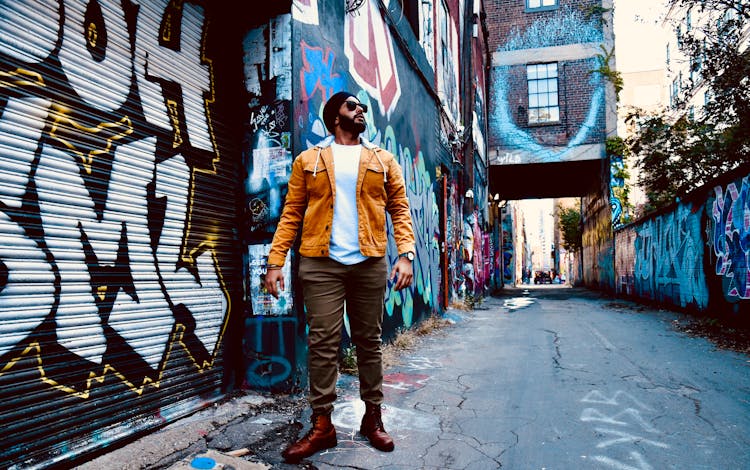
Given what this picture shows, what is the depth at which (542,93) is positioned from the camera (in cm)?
1822

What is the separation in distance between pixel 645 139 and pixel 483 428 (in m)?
11.5

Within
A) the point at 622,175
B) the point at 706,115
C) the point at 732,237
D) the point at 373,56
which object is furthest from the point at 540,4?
the point at 373,56

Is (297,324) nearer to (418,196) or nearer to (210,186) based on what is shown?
(210,186)

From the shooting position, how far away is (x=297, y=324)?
356 cm

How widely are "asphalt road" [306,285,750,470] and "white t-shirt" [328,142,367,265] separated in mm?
1039

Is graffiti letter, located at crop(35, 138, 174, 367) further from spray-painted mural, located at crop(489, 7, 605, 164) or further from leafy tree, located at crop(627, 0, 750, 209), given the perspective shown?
spray-painted mural, located at crop(489, 7, 605, 164)

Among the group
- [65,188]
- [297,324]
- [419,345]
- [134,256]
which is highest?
[65,188]

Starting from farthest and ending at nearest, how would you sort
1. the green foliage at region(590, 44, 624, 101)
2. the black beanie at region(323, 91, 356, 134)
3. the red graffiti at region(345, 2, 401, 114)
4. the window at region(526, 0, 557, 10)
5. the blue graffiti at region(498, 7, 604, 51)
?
the window at region(526, 0, 557, 10) → the blue graffiti at region(498, 7, 604, 51) → the green foliage at region(590, 44, 624, 101) → the red graffiti at region(345, 2, 401, 114) → the black beanie at region(323, 91, 356, 134)

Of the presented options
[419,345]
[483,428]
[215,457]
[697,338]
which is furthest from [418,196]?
[215,457]

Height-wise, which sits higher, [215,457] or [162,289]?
[162,289]

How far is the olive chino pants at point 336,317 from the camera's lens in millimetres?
2676

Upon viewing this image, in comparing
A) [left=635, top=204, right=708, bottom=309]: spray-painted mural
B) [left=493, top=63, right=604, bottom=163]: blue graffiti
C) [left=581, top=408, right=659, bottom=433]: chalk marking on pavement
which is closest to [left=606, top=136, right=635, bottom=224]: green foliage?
[left=493, top=63, right=604, bottom=163]: blue graffiti

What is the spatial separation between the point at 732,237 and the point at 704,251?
134cm

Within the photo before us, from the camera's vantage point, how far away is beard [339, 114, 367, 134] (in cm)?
288
